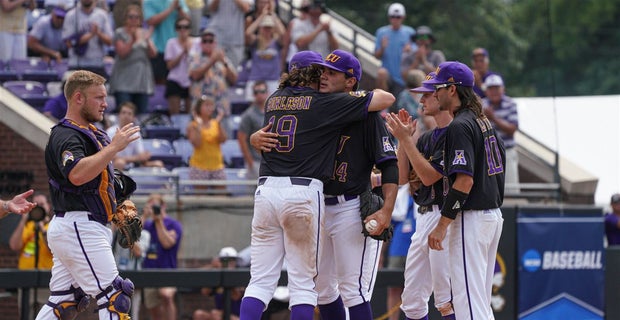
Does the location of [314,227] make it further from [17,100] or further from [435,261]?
[17,100]

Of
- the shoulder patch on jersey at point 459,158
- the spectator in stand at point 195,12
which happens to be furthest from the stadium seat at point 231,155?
the shoulder patch on jersey at point 459,158

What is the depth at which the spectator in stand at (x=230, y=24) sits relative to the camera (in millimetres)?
15484

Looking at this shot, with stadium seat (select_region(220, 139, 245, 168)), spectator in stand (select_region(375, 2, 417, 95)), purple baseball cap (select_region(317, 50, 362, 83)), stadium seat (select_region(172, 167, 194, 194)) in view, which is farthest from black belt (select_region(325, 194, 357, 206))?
spectator in stand (select_region(375, 2, 417, 95))

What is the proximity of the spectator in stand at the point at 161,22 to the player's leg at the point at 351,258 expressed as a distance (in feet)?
23.6

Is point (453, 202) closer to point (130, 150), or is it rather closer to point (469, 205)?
point (469, 205)

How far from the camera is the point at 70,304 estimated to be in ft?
26.7

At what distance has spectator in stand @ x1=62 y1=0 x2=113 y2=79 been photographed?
1419 centimetres

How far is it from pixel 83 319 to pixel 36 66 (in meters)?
4.56

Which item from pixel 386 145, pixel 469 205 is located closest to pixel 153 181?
pixel 386 145

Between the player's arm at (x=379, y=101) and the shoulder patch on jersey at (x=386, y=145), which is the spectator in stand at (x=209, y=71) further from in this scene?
the player's arm at (x=379, y=101)

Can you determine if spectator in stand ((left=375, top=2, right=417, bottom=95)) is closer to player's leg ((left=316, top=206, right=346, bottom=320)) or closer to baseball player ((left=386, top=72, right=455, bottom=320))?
baseball player ((left=386, top=72, right=455, bottom=320))

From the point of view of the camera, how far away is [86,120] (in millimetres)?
8141

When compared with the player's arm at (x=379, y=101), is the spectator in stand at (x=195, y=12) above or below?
above

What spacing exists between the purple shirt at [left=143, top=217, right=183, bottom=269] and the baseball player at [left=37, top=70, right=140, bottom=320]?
13.5 feet
